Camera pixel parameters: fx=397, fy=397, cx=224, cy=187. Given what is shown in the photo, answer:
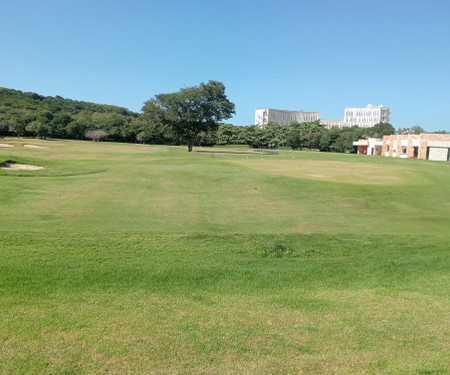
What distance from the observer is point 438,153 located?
263 feet

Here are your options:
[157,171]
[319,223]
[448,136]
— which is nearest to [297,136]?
[448,136]

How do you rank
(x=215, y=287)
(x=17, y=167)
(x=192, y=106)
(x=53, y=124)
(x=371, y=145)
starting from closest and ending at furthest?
1. (x=215, y=287)
2. (x=17, y=167)
3. (x=192, y=106)
4. (x=53, y=124)
5. (x=371, y=145)

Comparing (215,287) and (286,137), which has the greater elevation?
(286,137)

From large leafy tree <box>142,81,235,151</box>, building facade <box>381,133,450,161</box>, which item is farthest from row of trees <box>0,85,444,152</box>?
building facade <box>381,133,450,161</box>

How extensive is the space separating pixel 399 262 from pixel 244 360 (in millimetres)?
6718

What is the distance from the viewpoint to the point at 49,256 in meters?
8.80

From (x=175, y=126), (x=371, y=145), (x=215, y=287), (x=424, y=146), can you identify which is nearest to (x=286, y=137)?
(x=371, y=145)

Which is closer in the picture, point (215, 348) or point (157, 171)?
point (215, 348)

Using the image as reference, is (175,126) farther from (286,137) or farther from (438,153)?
(286,137)

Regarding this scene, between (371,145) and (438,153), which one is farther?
(371,145)

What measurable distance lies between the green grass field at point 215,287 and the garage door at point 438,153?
71683 millimetres

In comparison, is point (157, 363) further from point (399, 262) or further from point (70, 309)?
point (399, 262)

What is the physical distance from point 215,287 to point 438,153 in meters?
84.7

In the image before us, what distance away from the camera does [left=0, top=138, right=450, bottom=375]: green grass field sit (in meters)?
5.19
